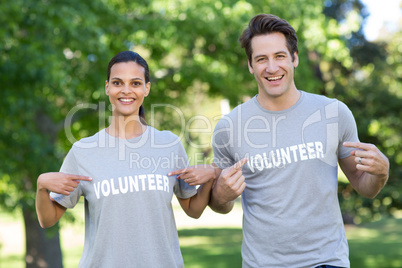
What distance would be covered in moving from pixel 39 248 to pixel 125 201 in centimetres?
840

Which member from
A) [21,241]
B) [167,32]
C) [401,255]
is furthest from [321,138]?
[21,241]

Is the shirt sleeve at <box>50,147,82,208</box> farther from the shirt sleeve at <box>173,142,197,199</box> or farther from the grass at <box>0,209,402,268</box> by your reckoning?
the grass at <box>0,209,402,268</box>

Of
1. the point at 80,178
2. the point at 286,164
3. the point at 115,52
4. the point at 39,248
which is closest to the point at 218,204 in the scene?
the point at 286,164

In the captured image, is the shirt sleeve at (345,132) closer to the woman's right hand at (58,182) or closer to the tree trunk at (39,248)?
the woman's right hand at (58,182)

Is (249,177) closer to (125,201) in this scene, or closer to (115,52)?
(125,201)

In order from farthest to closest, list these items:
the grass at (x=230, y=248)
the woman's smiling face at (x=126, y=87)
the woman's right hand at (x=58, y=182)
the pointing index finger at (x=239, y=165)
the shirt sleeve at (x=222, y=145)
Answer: the grass at (x=230, y=248) < the shirt sleeve at (x=222, y=145) < the woman's smiling face at (x=126, y=87) < the pointing index finger at (x=239, y=165) < the woman's right hand at (x=58, y=182)

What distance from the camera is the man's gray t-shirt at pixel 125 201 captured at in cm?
322

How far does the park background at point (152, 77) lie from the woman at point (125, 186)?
3.01 m

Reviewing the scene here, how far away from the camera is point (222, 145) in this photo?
3766 mm

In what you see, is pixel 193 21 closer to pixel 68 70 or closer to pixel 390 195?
pixel 68 70

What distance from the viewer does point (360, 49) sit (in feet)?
66.9

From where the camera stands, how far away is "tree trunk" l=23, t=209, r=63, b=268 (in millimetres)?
10891

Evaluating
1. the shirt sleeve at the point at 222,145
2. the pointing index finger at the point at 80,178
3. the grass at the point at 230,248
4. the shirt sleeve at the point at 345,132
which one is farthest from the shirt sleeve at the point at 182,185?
the grass at the point at 230,248

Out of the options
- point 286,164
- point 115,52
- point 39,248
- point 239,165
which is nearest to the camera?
point 239,165
